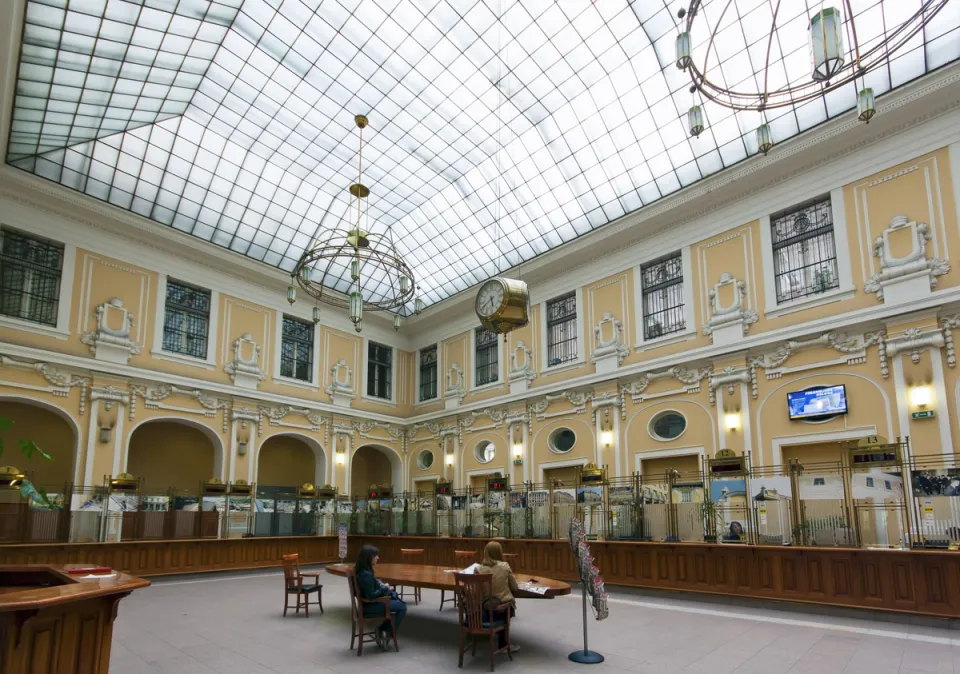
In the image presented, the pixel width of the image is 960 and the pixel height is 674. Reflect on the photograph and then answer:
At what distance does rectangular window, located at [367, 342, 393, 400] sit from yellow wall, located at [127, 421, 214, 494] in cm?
630

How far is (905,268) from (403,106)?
1244 cm

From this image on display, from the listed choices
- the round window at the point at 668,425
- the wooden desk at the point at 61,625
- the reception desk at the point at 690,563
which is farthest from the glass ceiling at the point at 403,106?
the wooden desk at the point at 61,625

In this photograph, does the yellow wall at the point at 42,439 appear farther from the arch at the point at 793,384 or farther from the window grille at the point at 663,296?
the arch at the point at 793,384

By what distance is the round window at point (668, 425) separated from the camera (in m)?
16.9

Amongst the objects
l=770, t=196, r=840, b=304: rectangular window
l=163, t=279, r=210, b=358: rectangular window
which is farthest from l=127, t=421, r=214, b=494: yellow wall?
l=770, t=196, r=840, b=304: rectangular window

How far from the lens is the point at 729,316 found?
52.8 feet

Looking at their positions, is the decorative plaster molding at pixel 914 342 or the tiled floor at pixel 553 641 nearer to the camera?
the tiled floor at pixel 553 641

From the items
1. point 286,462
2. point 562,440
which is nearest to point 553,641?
point 562,440

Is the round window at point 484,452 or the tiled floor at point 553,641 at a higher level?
the round window at point 484,452

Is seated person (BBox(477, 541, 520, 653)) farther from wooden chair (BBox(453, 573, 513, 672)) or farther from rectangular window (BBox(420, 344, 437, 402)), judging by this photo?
rectangular window (BBox(420, 344, 437, 402))

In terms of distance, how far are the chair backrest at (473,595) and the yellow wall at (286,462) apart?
17.1m

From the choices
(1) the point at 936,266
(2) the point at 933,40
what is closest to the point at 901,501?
(1) the point at 936,266

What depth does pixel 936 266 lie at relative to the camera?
1298cm

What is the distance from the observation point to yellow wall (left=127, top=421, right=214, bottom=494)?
2036cm
